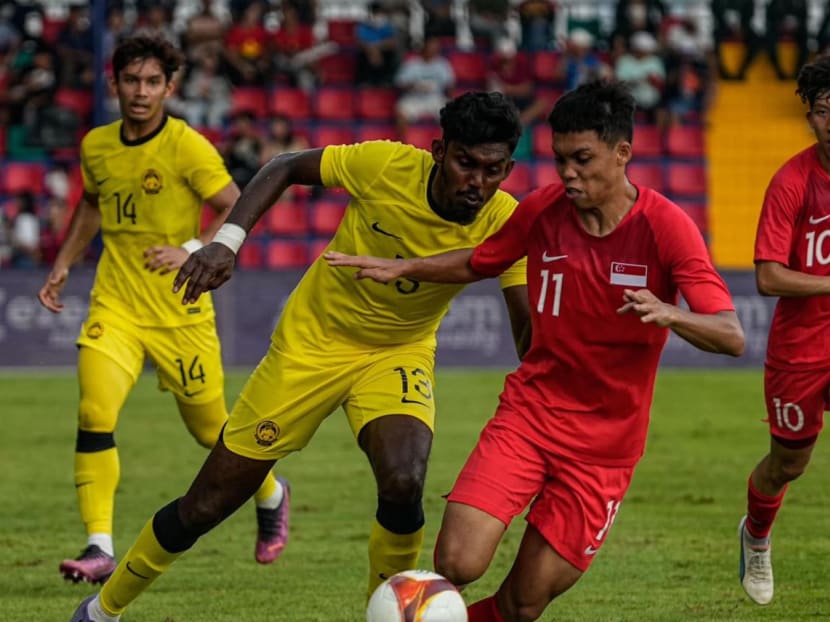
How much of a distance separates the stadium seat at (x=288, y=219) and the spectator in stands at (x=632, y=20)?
5319 mm

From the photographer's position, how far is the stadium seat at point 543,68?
24.7 meters

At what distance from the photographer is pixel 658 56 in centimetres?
2430

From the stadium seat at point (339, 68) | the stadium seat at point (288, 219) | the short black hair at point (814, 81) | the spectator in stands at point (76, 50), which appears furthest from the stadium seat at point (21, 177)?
the short black hair at point (814, 81)

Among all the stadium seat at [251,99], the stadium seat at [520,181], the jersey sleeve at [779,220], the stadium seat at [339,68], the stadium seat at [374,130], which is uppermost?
the jersey sleeve at [779,220]

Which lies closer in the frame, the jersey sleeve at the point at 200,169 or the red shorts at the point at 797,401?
the red shorts at the point at 797,401

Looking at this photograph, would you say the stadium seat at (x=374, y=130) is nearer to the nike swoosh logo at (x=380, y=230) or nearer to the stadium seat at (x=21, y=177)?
the stadium seat at (x=21, y=177)

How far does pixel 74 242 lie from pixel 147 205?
1.89 feet

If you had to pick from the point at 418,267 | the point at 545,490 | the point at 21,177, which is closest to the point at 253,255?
the point at 21,177

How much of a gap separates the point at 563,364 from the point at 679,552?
3.38 metres

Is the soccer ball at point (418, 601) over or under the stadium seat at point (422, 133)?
over

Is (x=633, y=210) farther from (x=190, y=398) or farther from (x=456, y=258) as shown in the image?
(x=190, y=398)

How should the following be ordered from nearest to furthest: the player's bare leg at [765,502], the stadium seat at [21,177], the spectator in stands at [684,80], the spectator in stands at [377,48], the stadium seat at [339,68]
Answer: the player's bare leg at [765,502]
the stadium seat at [21,177]
the spectator in stands at [377,48]
the spectator in stands at [684,80]
the stadium seat at [339,68]

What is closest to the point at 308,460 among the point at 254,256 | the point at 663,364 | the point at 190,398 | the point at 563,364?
the point at 190,398

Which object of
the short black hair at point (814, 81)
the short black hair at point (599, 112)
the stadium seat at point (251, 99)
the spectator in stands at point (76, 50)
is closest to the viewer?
the short black hair at point (599, 112)
